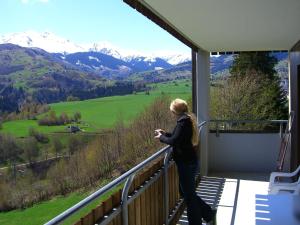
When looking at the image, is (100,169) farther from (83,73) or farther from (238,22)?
(238,22)

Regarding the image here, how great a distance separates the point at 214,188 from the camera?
608cm

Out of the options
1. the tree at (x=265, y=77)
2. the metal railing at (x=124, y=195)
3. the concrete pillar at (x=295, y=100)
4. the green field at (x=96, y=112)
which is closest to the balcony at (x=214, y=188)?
the metal railing at (x=124, y=195)

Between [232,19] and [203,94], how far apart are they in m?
3.17

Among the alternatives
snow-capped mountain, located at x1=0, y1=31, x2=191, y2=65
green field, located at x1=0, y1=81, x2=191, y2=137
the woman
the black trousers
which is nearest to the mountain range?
snow-capped mountain, located at x1=0, y1=31, x2=191, y2=65

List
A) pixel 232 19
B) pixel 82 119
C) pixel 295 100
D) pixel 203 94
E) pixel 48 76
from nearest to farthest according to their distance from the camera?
pixel 232 19
pixel 295 100
pixel 203 94
pixel 82 119
pixel 48 76

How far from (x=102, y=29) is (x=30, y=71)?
16.9 meters

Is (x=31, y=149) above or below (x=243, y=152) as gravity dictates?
below

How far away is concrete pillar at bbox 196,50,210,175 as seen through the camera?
271 inches

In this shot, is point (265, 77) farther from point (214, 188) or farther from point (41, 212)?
point (41, 212)

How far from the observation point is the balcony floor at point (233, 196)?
4.62 metres

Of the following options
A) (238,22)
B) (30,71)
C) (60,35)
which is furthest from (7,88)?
(238,22)

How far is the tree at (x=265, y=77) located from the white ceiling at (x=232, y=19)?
11.0m

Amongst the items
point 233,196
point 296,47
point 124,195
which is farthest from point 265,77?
point 124,195

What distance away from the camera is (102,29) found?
51.3m
